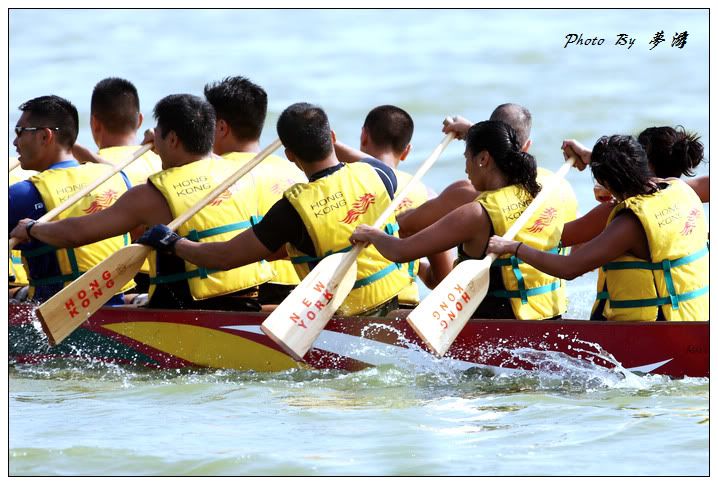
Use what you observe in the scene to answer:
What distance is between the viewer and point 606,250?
5.97 meters

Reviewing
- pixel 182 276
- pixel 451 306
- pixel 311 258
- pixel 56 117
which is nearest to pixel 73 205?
pixel 56 117

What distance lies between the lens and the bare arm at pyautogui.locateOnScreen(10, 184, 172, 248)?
6.71 m

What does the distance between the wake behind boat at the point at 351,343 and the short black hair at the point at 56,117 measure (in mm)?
910

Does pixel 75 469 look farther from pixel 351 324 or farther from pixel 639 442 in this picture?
pixel 639 442

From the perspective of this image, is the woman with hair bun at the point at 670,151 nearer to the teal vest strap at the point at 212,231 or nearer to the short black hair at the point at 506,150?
the short black hair at the point at 506,150

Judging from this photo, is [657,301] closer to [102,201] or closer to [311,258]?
[311,258]

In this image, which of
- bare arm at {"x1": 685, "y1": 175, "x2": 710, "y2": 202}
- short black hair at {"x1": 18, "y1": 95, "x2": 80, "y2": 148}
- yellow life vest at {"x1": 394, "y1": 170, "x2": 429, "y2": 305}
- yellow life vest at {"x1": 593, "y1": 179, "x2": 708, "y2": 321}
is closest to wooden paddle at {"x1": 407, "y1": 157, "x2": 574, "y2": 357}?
yellow life vest at {"x1": 593, "y1": 179, "x2": 708, "y2": 321}

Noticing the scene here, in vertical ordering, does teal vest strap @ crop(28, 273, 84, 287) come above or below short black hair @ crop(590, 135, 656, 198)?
below

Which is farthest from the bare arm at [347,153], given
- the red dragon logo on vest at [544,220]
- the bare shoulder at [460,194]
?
the red dragon logo on vest at [544,220]

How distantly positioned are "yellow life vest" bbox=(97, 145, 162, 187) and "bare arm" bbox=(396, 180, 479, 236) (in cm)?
153

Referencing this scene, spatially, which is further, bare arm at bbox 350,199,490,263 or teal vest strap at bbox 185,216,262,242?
teal vest strap at bbox 185,216,262,242

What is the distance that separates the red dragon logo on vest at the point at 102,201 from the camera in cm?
723

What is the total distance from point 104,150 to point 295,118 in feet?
6.66

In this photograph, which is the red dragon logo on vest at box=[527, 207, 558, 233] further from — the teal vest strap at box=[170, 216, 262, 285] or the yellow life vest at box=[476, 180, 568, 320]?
the teal vest strap at box=[170, 216, 262, 285]
